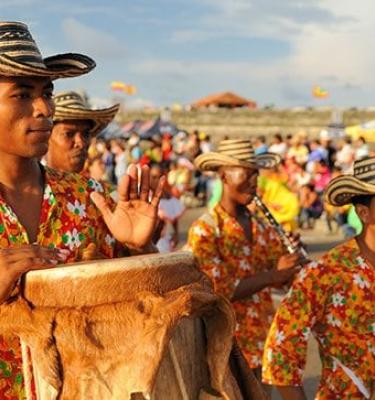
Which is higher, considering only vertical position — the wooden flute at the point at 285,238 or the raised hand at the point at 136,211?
the raised hand at the point at 136,211

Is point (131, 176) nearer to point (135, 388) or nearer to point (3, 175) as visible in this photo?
point (3, 175)

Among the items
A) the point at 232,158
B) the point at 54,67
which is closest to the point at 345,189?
the point at 54,67

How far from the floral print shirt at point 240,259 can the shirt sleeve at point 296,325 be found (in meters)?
1.37

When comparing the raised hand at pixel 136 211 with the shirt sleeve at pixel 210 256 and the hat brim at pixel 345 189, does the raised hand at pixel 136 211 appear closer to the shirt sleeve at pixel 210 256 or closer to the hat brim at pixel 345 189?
the hat brim at pixel 345 189

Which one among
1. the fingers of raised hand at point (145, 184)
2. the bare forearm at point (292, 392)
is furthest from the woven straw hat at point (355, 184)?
the fingers of raised hand at point (145, 184)

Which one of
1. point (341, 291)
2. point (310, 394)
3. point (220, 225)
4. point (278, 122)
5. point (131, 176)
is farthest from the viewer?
point (278, 122)

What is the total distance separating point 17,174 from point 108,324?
744mm

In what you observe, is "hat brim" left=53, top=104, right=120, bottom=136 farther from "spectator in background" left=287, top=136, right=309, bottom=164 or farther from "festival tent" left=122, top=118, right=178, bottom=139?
Answer: "festival tent" left=122, top=118, right=178, bottom=139

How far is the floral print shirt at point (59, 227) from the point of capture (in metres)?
2.39

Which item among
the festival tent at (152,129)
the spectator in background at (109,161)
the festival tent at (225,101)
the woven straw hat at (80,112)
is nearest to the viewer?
the woven straw hat at (80,112)

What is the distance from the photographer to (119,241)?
2.54 metres

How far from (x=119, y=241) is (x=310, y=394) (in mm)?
4097

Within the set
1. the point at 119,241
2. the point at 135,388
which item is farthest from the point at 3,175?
the point at 135,388

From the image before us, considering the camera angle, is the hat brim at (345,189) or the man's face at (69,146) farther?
the man's face at (69,146)
